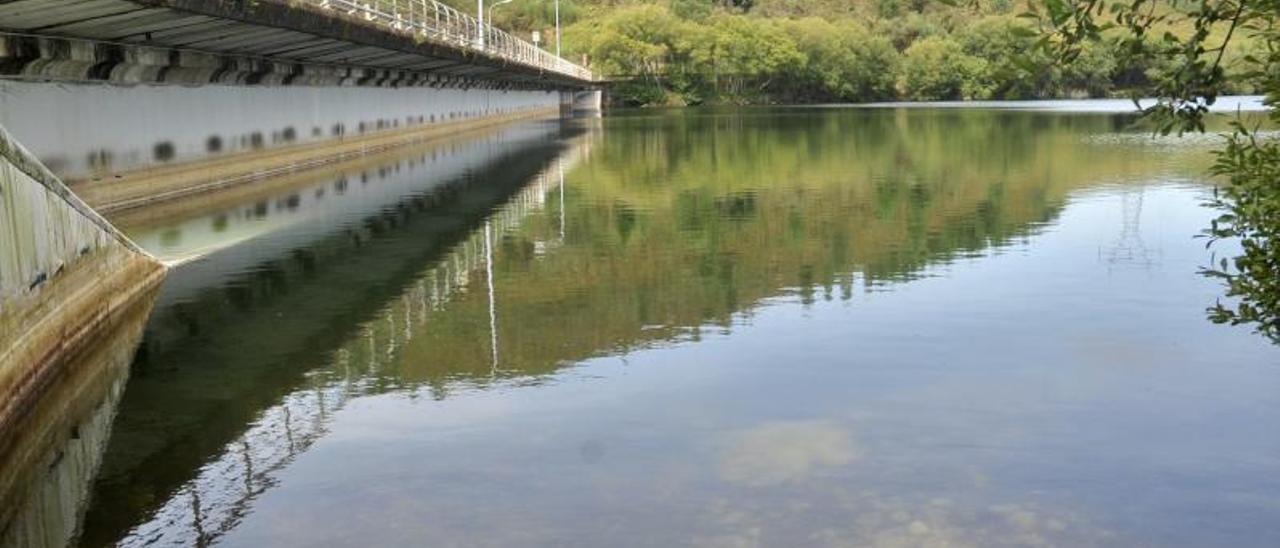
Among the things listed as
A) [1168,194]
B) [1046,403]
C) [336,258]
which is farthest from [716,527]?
[1168,194]

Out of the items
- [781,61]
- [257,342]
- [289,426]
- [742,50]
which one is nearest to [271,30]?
[257,342]

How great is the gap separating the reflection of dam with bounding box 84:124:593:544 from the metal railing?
9.10m

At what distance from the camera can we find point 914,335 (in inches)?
579

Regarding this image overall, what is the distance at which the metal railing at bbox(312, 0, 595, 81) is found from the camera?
4003cm

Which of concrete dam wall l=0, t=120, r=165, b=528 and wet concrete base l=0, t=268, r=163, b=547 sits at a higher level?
concrete dam wall l=0, t=120, r=165, b=528

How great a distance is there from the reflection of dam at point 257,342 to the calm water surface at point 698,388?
0.05m

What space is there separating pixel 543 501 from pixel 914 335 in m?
6.80

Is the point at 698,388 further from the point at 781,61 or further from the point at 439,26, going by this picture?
the point at 781,61

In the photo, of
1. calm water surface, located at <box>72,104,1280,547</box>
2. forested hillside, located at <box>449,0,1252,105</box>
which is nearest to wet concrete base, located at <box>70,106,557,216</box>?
calm water surface, located at <box>72,104,1280,547</box>

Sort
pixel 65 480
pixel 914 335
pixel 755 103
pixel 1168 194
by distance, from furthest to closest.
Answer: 1. pixel 755 103
2. pixel 1168 194
3. pixel 914 335
4. pixel 65 480

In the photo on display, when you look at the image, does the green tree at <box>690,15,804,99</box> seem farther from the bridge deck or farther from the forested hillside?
the bridge deck

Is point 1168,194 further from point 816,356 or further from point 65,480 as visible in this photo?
point 65,480

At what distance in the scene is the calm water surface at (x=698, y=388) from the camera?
8859 millimetres

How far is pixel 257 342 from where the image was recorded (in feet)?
49.9
